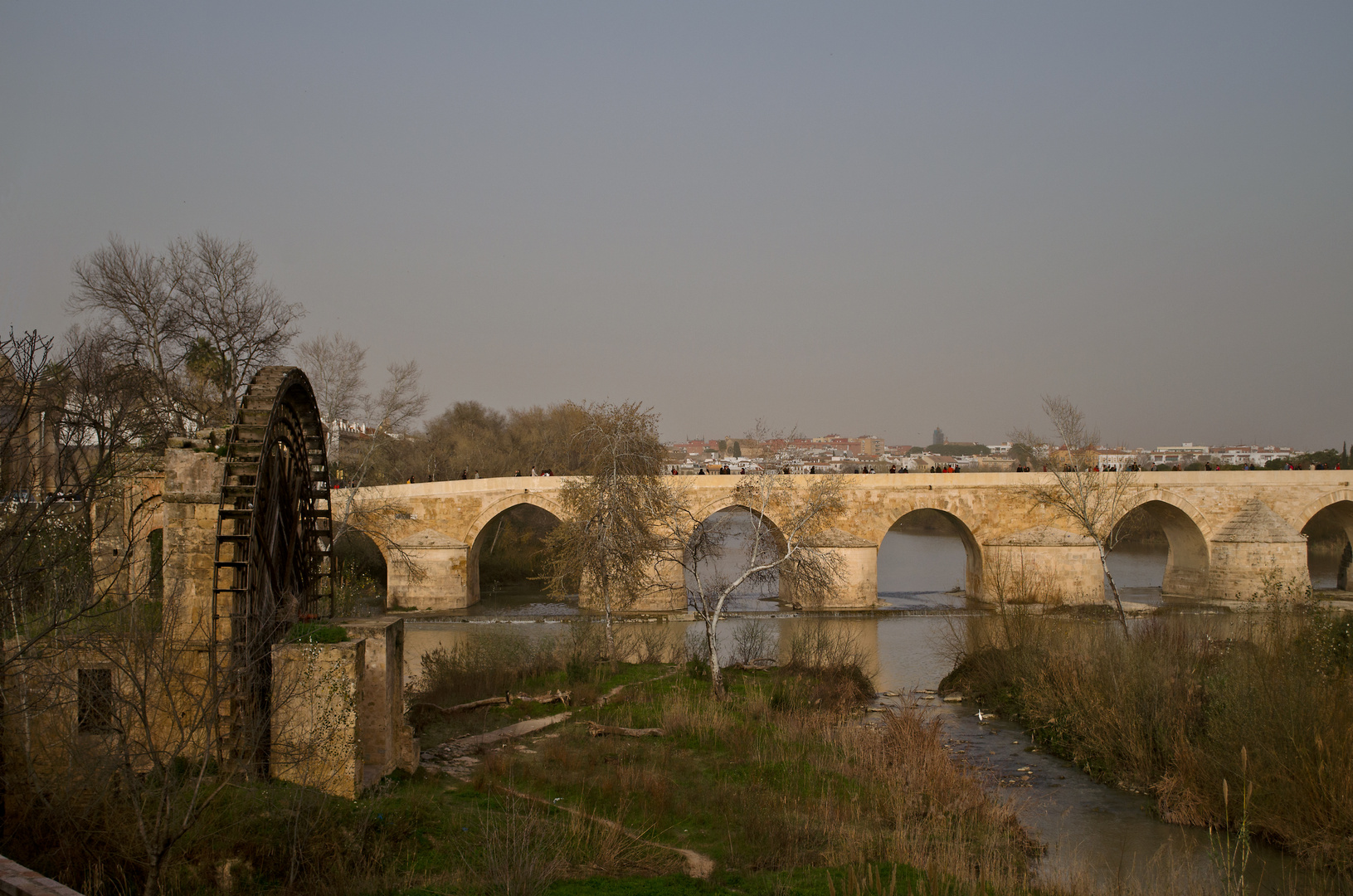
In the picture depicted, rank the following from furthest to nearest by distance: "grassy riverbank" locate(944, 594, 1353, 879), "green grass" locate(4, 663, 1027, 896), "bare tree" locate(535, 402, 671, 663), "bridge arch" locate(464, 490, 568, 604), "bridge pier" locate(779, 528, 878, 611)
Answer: "bridge arch" locate(464, 490, 568, 604)
"bridge pier" locate(779, 528, 878, 611)
"bare tree" locate(535, 402, 671, 663)
"grassy riverbank" locate(944, 594, 1353, 879)
"green grass" locate(4, 663, 1027, 896)

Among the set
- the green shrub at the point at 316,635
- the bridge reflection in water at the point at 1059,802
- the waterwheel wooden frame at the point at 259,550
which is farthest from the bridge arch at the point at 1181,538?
the green shrub at the point at 316,635

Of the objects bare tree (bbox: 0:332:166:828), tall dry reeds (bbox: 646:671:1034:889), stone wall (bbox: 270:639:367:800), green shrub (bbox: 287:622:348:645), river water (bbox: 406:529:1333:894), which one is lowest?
river water (bbox: 406:529:1333:894)

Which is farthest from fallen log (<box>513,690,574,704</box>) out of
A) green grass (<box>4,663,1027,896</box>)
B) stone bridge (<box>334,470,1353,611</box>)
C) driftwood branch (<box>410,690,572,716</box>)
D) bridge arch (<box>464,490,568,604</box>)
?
bridge arch (<box>464,490,568,604</box>)

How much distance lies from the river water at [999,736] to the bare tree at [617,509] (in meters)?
2.64

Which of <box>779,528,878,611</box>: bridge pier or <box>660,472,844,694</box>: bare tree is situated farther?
<box>779,528,878,611</box>: bridge pier

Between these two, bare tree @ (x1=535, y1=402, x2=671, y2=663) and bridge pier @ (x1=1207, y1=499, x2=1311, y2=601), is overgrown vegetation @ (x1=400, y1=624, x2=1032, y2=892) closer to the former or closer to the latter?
bare tree @ (x1=535, y1=402, x2=671, y2=663)

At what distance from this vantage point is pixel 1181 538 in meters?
24.5

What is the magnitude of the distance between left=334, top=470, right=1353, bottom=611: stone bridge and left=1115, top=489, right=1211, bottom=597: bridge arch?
0.04 metres

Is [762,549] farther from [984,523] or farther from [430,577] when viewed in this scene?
[984,523]

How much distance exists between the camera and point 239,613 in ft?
20.4

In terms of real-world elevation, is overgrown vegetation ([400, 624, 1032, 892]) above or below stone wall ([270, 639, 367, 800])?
below

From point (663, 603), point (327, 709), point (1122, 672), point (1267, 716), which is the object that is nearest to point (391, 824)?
point (327, 709)

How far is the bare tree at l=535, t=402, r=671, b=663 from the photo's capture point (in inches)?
502

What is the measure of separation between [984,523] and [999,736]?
1341 cm
